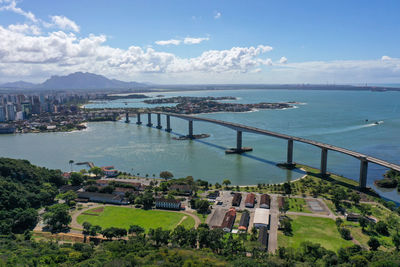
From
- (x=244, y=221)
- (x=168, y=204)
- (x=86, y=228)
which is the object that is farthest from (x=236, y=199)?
(x=86, y=228)

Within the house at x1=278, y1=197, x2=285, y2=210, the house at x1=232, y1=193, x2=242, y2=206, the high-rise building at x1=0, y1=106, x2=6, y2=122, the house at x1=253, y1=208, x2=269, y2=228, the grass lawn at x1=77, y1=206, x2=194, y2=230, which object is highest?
the high-rise building at x1=0, y1=106, x2=6, y2=122

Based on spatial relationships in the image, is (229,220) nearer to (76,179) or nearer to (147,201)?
(147,201)

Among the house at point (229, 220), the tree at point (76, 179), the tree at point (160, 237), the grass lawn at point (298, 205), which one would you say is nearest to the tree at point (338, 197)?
the grass lawn at point (298, 205)

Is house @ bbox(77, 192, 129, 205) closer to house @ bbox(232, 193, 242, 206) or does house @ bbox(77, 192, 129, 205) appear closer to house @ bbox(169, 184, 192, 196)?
house @ bbox(169, 184, 192, 196)

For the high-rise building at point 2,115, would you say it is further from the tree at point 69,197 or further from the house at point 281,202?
the house at point 281,202

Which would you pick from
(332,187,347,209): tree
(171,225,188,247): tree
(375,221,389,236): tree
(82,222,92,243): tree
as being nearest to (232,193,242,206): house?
(171,225,188,247): tree

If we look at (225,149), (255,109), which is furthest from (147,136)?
(255,109)

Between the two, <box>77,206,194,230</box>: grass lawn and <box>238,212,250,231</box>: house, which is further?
<box>77,206,194,230</box>: grass lawn
